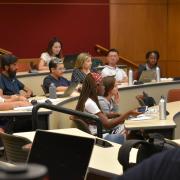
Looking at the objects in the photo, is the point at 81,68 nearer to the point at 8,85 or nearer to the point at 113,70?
the point at 113,70

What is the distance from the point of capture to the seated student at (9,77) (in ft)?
22.8

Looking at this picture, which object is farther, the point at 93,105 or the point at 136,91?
the point at 136,91

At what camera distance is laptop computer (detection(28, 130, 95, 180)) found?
6.86ft

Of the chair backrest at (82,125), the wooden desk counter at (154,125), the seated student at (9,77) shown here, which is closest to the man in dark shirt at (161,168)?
the chair backrest at (82,125)

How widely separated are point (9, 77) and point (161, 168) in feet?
20.1

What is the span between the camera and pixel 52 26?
11359mm

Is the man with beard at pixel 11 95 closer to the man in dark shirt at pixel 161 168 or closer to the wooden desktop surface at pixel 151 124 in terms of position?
the wooden desktop surface at pixel 151 124

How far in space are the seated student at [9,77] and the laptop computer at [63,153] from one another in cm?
475

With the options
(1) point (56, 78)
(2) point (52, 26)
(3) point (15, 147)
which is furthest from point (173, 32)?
(3) point (15, 147)

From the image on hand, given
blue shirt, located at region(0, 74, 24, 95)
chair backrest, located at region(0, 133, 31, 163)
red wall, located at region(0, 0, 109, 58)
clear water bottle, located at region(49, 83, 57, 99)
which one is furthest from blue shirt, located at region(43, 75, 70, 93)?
red wall, located at region(0, 0, 109, 58)

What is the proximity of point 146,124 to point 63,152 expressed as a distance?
3053 mm

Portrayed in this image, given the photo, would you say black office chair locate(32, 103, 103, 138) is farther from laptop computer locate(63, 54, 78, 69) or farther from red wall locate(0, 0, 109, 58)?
red wall locate(0, 0, 109, 58)

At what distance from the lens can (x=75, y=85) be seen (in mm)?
6980

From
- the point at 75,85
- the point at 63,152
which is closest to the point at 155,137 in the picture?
the point at 63,152
